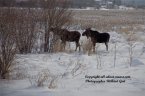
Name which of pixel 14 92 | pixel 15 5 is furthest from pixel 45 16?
pixel 14 92

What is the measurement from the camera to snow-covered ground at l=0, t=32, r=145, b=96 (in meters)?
7.02

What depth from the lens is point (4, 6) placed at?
32.7 ft

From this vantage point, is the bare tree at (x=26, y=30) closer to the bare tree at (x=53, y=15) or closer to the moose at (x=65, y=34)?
the bare tree at (x=53, y=15)

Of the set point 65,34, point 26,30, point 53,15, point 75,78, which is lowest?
point 75,78

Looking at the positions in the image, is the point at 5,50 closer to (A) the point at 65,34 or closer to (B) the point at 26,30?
(B) the point at 26,30

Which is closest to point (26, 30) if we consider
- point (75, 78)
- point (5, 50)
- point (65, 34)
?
point (65, 34)

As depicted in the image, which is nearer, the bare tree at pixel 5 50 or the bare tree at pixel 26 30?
the bare tree at pixel 5 50

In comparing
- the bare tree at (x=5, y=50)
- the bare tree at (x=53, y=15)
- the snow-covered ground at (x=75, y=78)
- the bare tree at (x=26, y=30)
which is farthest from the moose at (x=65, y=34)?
the bare tree at (x=5, y=50)

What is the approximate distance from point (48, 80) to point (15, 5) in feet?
13.2

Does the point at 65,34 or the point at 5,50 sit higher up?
the point at 5,50

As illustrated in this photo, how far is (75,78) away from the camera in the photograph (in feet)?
26.8

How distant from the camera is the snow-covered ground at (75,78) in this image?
23.0ft

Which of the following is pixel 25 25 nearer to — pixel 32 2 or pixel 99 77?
pixel 32 2

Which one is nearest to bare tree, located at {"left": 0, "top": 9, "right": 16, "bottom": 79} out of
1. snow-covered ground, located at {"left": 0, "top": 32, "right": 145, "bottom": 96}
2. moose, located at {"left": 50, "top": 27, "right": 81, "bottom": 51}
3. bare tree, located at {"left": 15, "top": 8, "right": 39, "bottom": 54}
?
snow-covered ground, located at {"left": 0, "top": 32, "right": 145, "bottom": 96}
